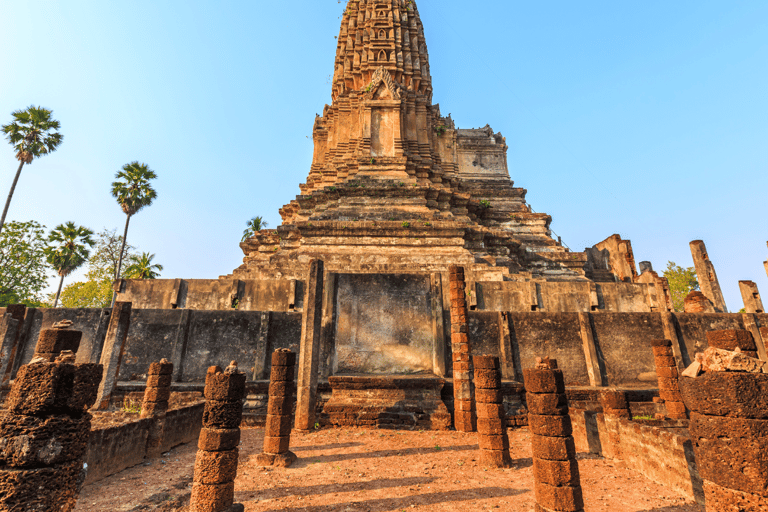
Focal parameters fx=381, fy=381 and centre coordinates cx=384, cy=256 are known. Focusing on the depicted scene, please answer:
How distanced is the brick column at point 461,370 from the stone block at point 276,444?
418 centimetres

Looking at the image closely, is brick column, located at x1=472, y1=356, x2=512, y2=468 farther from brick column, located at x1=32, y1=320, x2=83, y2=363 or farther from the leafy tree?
the leafy tree

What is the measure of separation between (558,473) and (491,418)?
2.14 m

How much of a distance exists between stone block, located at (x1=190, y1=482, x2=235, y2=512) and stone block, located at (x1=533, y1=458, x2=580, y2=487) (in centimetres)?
410

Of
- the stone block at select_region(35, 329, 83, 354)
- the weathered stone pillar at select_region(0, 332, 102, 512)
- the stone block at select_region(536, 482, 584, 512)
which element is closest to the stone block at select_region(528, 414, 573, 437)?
the stone block at select_region(536, 482, 584, 512)

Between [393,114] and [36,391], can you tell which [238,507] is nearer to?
[36,391]

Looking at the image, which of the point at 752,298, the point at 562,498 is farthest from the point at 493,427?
the point at 752,298

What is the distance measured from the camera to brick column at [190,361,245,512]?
191 inches

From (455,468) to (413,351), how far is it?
14.8 ft

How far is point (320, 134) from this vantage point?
2945 cm

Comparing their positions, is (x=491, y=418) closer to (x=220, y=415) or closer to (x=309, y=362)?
(x=309, y=362)

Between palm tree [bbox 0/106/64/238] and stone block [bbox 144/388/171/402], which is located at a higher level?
palm tree [bbox 0/106/64/238]

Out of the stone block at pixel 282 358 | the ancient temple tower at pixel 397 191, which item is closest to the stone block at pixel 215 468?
the stone block at pixel 282 358

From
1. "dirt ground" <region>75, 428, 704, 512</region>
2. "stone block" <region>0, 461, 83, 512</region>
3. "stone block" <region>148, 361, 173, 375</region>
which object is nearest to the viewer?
"stone block" <region>0, 461, 83, 512</region>

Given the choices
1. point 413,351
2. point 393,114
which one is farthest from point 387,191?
point 413,351
